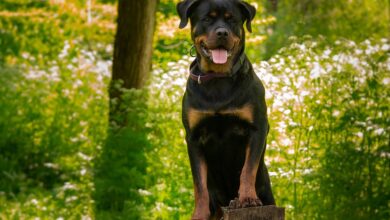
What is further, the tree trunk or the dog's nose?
the tree trunk

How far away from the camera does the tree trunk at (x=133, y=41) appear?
941 cm

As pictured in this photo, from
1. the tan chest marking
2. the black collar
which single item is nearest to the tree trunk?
the black collar

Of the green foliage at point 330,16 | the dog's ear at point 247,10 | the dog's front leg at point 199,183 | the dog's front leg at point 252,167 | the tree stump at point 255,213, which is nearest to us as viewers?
the tree stump at point 255,213

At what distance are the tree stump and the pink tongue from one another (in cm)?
80

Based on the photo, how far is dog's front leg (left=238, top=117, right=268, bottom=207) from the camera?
163 inches

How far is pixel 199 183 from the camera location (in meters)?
4.30

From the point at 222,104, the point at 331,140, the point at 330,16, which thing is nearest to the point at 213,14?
the point at 222,104

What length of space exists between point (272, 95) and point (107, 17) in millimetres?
10567

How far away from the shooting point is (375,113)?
7219mm

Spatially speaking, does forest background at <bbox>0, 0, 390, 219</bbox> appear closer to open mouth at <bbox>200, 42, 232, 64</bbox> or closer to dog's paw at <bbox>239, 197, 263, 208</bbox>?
open mouth at <bbox>200, 42, 232, 64</bbox>

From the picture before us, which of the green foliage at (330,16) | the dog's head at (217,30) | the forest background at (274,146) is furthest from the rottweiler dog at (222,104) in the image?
the green foliage at (330,16)

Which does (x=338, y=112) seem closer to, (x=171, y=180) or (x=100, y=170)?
(x=171, y=180)

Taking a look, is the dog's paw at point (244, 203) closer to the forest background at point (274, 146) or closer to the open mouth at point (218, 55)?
the open mouth at point (218, 55)

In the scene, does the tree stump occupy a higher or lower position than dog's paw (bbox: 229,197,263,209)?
lower
